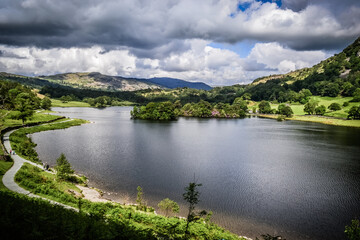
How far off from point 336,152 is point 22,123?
104904 millimetres

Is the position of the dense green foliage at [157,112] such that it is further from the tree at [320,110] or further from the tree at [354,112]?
the tree at [354,112]

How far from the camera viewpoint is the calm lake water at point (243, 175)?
28.3m

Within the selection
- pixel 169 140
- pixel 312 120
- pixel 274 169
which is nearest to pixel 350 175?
pixel 274 169

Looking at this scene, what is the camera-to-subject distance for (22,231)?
9570mm

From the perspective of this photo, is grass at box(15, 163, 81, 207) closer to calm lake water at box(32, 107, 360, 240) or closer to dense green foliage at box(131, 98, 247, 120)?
calm lake water at box(32, 107, 360, 240)

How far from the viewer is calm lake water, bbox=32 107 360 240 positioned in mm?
28297

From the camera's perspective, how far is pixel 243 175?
43.3m

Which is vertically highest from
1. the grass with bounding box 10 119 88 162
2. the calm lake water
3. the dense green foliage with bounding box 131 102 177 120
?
the dense green foliage with bounding box 131 102 177 120

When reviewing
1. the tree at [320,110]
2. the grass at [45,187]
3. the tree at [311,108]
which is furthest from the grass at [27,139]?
the tree at [320,110]

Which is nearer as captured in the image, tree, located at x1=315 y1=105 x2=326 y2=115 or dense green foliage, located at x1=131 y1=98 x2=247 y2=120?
dense green foliage, located at x1=131 y1=98 x2=247 y2=120

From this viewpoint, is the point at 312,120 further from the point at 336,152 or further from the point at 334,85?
the point at 336,152

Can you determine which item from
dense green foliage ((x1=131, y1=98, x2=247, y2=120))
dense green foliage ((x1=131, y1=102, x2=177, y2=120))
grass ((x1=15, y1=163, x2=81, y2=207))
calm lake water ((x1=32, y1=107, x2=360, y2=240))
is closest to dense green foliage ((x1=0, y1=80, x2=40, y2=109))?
calm lake water ((x1=32, y1=107, x2=360, y2=240))

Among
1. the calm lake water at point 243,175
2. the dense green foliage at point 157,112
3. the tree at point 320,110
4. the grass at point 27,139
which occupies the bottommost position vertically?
the calm lake water at point 243,175

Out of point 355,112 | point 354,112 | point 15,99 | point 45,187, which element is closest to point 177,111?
point 15,99
